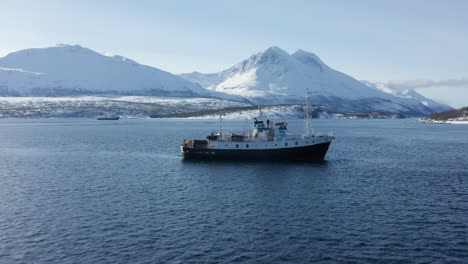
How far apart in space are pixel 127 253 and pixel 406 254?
23728 mm

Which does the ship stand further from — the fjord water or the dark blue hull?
the fjord water

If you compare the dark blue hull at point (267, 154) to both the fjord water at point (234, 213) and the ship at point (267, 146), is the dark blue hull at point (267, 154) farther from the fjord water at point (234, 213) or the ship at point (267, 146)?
the fjord water at point (234, 213)

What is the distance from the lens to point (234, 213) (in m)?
45.9

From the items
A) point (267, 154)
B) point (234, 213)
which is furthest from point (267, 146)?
point (234, 213)

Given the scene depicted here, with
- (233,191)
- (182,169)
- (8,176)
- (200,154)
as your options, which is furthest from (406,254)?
(8,176)

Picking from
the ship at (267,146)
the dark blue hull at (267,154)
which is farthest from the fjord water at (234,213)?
the ship at (267,146)

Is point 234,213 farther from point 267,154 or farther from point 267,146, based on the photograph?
point 267,146

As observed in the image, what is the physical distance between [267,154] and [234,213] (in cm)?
3988

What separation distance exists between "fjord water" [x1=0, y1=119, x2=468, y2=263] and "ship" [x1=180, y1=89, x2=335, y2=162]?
4.44 meters

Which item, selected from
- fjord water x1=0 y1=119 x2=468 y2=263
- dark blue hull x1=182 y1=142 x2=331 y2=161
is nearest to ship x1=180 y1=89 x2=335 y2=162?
dark blue hull x1=182 y1=142 x2=331 y2=161

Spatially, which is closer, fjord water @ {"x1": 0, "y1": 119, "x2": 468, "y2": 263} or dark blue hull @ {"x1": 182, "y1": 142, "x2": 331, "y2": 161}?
fjord water @ {"x1": 0, "y1": 119, "x2": 468, "y2": 263}

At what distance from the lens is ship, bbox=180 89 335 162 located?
8481 cm

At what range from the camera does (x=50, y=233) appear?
3925cm

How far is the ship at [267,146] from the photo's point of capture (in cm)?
8481
